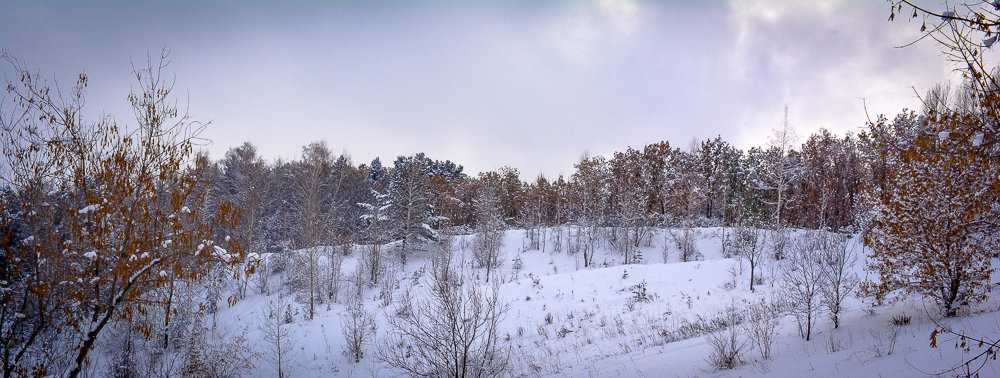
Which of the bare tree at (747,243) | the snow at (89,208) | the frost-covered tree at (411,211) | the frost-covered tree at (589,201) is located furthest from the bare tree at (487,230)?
the snow at (89,208)

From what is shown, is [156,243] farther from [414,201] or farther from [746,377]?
[414,201]

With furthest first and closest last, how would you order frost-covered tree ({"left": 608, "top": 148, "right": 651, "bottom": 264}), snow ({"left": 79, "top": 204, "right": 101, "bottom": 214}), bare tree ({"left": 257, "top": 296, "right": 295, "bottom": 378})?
1. frost-covered tree ({"left": 608, "top": 148, "right": 651, "bottom": 264})
2. bare tree ({"left": 257, "top": 296, "right": 295, "bottom": 378})
3. snow ({"left": 79, "top": 204, "right": 101, "bottom": 214})

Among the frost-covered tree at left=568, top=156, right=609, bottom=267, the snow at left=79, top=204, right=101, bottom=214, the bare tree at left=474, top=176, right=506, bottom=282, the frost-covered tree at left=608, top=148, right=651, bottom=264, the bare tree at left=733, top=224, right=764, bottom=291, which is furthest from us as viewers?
the frost-covered tree at left=568, top=156, right=609, bottom=267

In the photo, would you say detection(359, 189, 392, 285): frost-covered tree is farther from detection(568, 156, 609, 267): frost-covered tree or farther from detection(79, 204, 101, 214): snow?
detection(79, 204, 101, 214): snow

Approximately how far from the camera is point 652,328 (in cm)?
1245

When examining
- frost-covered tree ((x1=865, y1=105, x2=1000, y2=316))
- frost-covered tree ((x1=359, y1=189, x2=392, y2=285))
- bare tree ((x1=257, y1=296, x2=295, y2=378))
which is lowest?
bare tree ((x1=257, y1=296, x2=295, y2=378))

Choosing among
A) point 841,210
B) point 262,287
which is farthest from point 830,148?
point 262,287

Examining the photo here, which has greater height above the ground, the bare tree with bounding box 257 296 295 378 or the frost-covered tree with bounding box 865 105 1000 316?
the frost-covered tree with bounding box 865 105 1000 316

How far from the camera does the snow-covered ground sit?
21.3ft

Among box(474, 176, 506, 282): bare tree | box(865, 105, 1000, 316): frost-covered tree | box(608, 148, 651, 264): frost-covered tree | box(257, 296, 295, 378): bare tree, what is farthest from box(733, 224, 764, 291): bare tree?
box(257, 296, 295, 378): bare tree

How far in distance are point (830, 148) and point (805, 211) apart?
20.1 ft

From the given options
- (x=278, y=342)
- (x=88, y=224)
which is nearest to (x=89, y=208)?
(x=88, y=224)

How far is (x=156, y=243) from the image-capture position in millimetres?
6422

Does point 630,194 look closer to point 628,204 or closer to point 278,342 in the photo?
point 628,204
